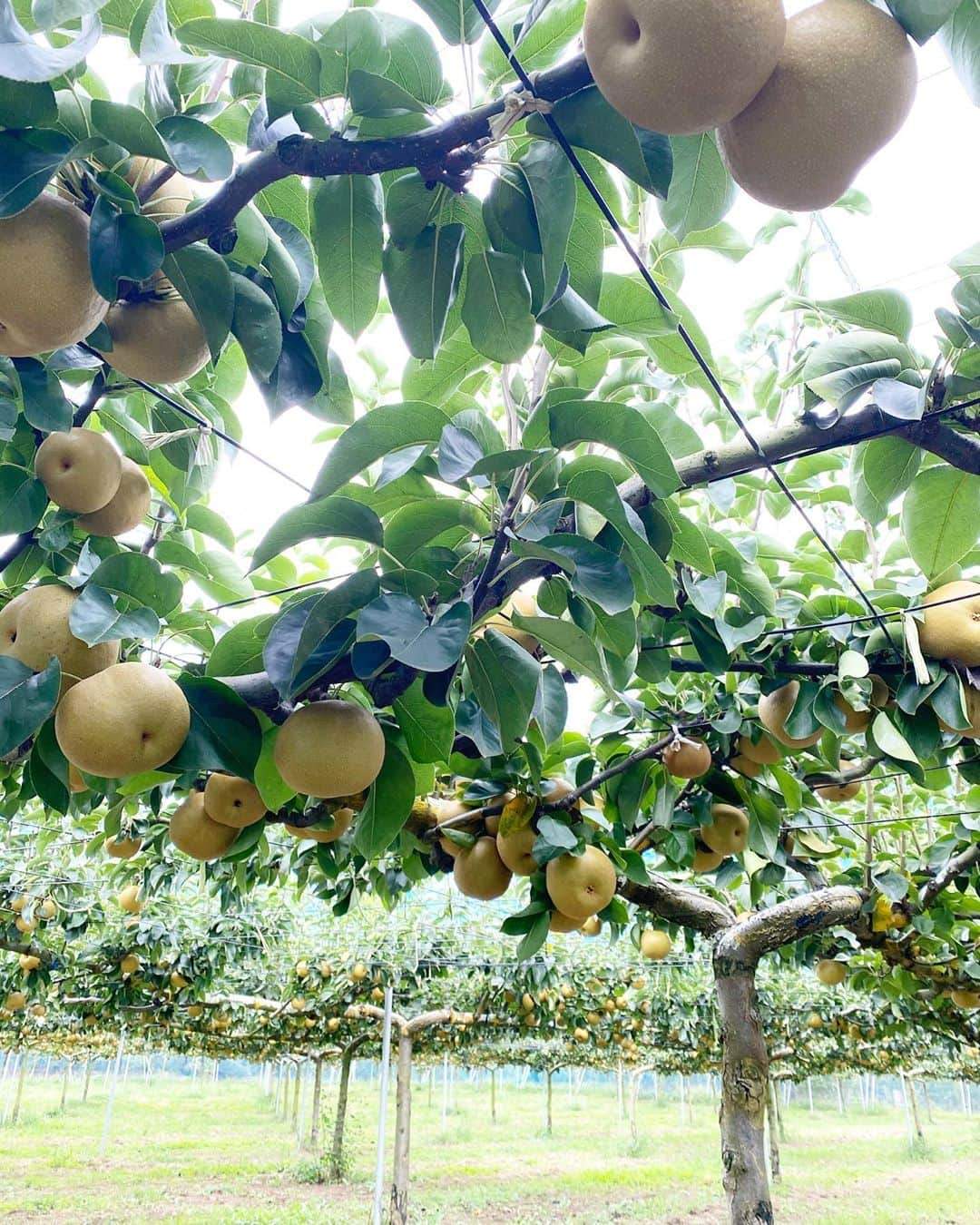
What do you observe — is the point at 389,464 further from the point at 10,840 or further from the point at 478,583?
the point at 10,840

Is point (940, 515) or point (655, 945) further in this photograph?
point (655, 945)

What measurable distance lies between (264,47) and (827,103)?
439 millimetres

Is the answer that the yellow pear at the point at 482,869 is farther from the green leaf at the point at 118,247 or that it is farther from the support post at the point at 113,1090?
the support post at the point at 113,1090

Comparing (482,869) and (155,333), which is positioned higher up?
(155,333)

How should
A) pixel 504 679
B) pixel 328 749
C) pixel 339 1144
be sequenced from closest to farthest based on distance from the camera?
pixel 328 749, pixel 504 679, pixel 339 1144

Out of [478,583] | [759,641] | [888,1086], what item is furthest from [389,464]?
[888,1086]

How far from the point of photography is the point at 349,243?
2.99 feet

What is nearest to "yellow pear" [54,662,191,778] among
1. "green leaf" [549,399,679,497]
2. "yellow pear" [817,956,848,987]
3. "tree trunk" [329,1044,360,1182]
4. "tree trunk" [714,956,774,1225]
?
"green leaf" [549,399,679,497]

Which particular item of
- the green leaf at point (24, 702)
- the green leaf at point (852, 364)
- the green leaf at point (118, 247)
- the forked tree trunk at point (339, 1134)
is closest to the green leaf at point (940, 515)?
the green leaf at point (852, 364)

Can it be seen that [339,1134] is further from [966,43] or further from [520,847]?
[966,43]

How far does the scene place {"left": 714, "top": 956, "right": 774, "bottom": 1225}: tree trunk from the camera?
2.63 m

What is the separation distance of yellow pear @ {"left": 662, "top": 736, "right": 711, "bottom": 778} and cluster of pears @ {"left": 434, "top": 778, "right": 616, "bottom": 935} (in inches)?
10.7

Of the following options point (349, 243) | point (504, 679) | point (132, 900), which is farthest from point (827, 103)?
point (132, 900)

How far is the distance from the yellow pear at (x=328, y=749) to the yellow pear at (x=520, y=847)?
3.32ft
